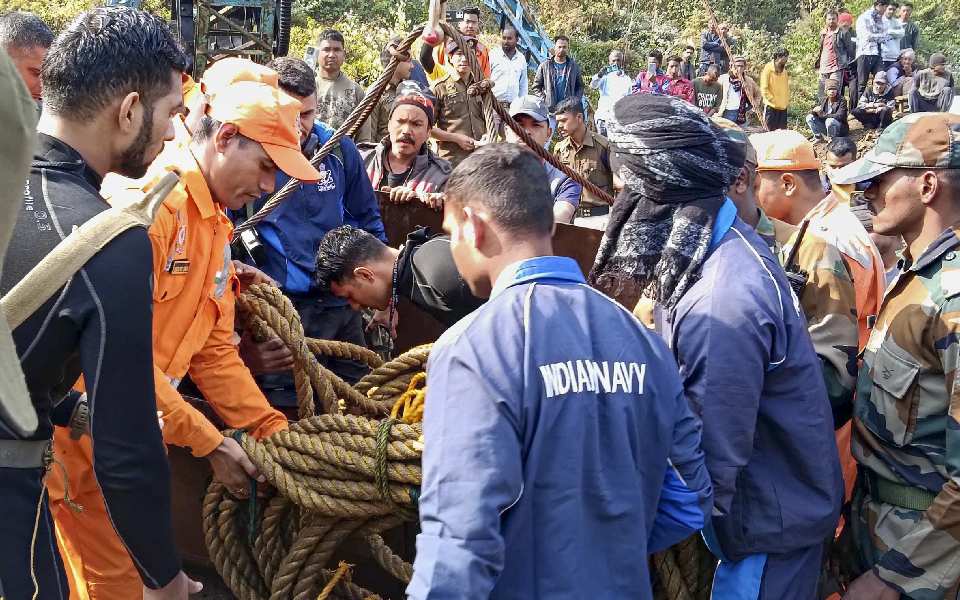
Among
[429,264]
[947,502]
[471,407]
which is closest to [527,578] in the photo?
[471,407]

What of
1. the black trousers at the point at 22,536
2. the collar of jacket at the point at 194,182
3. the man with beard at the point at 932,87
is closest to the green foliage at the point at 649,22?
the man with beard at the point at 932,87

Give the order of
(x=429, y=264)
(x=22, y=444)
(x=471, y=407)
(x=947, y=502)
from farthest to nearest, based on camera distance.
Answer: (x=429, y=264) → (x=947, y=502) → (x=22, y=444) → (x=471, y=407)

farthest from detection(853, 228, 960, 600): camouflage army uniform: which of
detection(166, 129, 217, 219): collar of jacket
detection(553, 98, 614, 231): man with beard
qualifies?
detection(553, 98, 614, 231): man with beard

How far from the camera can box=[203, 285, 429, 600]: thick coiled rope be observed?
108 inches

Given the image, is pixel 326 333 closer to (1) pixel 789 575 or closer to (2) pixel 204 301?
(2) pixel 204 301

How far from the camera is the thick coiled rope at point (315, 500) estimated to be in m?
2.75

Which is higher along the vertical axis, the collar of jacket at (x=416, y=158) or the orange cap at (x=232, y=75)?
the orange cap at (x=232, y=75)

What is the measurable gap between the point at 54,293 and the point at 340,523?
127cm

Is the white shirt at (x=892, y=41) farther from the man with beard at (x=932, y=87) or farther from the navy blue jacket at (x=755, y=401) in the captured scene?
the navy blue jacket at (x=755, y=401)

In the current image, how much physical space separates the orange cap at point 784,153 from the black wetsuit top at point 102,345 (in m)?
3.16

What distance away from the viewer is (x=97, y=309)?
1.98 metres

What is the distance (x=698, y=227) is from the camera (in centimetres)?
253

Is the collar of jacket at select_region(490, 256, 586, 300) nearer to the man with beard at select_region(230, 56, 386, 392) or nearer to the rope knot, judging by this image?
the rope knot

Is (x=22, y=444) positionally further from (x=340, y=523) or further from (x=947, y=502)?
(x=947, y=502)
